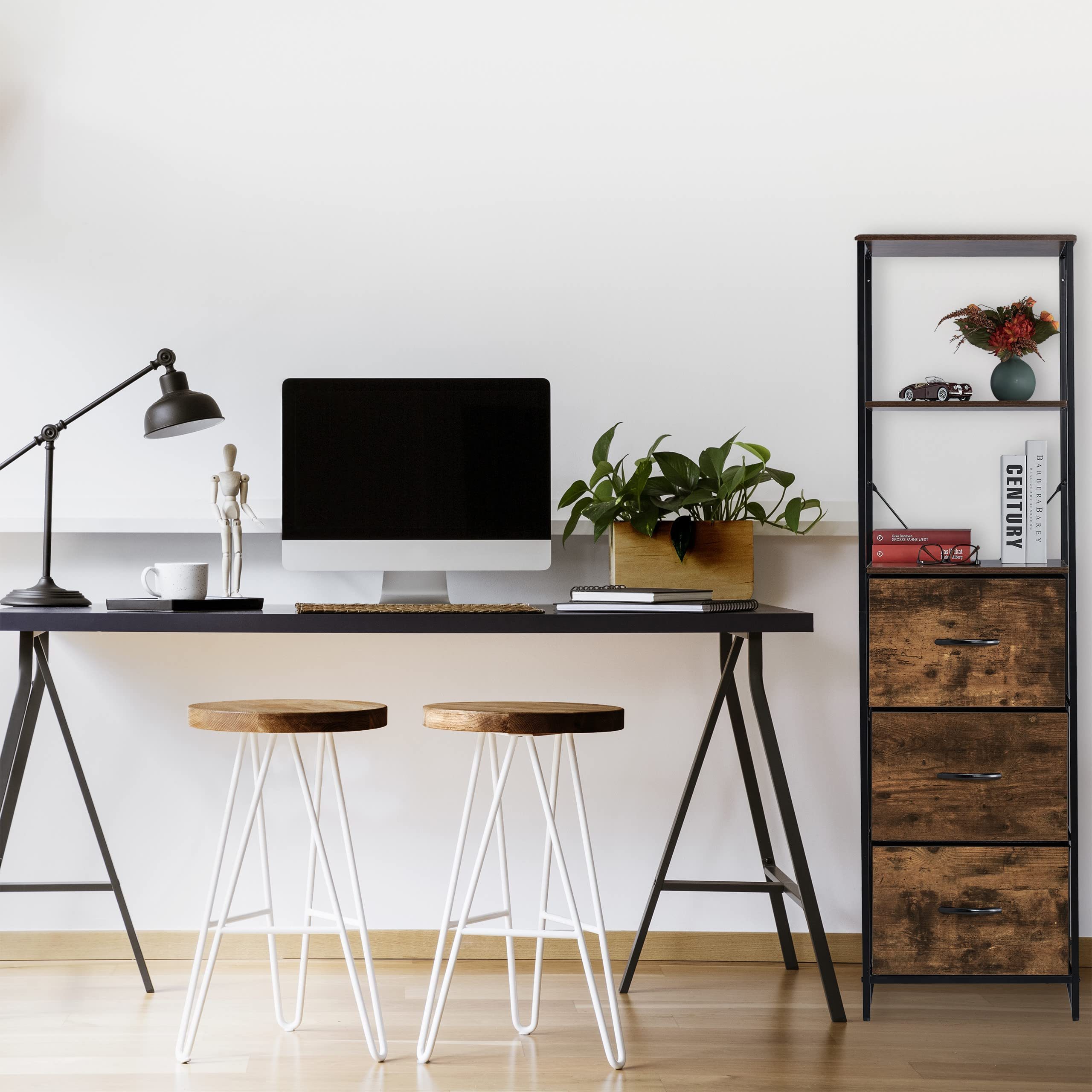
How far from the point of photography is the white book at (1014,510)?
2389mm

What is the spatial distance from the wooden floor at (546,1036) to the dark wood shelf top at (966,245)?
1.63 m

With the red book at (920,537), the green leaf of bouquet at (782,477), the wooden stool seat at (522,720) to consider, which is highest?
the green leaf of bouquet at (782,477)

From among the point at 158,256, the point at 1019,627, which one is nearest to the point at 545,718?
the point at 1019,627

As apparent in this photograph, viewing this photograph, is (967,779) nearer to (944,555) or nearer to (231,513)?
(944,555)

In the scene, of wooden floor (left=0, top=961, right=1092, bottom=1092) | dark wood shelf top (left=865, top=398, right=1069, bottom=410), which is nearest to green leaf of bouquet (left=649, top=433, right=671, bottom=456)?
dark wood shelf top (left=865, top=398, right=1069, bottom=410)

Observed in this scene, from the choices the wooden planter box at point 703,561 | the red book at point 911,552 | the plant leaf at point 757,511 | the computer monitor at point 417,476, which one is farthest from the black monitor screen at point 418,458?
the red book at point 911,552

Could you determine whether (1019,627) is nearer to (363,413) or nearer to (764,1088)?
(764,1088)

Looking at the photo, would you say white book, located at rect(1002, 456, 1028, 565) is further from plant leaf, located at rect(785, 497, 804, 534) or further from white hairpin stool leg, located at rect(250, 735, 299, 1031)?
white hairpin stool leg, located at rect(250, 735, 299, 1031)

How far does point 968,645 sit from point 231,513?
157 cm

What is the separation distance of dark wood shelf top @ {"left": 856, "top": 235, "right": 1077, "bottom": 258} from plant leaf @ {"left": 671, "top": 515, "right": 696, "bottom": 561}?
2.32 feet

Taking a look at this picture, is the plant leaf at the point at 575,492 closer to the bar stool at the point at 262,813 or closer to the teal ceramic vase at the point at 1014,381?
the bar stool at the point at 262,813

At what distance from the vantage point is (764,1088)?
6.39 feet

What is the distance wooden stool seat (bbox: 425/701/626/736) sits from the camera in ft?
6.42

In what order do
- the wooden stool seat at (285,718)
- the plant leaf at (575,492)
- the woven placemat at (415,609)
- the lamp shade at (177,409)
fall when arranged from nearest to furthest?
the wooden stool seat at (285,718), the woven placemat at (415,609), the lamp shade at (177,409), the plant leaf at (575,492)
